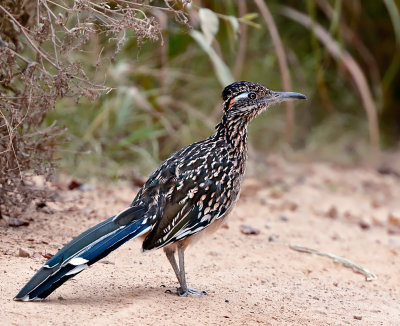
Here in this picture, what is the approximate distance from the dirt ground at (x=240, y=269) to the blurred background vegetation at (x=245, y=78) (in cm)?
90

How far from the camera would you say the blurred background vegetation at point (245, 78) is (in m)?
6.92

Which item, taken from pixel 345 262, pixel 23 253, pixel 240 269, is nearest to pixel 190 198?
pixel 240 269

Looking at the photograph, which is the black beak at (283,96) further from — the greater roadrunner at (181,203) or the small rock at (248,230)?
the small rock at (248,230)

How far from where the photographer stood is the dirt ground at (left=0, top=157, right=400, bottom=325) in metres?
3.49

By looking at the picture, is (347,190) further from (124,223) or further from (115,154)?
(124,223)

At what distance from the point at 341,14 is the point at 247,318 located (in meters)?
6.38

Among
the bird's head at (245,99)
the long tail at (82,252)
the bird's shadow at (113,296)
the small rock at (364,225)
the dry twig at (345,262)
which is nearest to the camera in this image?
the long tail at (82,252)

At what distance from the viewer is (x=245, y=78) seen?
352 inches

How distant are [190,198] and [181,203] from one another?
2.6 inches

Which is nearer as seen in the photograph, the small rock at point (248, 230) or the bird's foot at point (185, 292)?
the bird's foot at point (185, 292)

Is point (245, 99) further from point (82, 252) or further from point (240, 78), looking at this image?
point (240, 78)

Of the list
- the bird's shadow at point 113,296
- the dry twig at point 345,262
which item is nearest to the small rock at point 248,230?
the dry twig at point 345,262

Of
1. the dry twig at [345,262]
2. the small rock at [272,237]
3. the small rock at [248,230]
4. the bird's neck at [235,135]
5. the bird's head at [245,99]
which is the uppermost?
the bird's head at [245,99]

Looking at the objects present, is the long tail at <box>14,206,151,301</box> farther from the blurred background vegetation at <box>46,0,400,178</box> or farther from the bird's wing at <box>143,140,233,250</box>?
the blurred background vegetation at <box>46,0,400,178</box>
